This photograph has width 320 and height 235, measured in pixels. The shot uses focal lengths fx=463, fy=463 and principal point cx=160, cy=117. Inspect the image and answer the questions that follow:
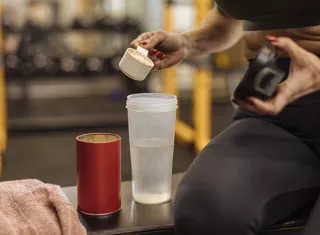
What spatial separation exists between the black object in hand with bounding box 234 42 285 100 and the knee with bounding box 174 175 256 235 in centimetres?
17

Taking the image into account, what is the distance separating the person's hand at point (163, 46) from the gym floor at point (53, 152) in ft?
3.64

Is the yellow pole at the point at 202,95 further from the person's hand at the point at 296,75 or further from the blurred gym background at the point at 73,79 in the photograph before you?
the person's hand at the point at 296,75

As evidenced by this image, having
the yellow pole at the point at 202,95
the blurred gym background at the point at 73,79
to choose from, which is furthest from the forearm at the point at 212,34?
the yellow pole at the point at 202,95

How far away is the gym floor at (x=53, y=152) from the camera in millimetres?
2334

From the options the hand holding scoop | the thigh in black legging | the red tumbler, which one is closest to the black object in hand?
the thigh in black legging

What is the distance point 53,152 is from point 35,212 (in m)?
1.90

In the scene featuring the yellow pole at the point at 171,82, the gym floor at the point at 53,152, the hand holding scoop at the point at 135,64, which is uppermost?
the hand holding scoop at the point at 135,64

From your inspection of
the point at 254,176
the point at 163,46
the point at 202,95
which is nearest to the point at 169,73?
the point at 202,95

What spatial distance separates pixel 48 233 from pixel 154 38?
1.50ft

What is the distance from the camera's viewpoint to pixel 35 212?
0.94 meters

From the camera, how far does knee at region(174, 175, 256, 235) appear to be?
0.73m

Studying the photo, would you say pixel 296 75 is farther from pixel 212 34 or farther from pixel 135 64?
pixel 212 34

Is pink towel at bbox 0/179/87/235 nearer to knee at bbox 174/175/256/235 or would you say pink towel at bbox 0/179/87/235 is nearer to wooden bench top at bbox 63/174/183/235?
wooden bench top at bbox 63/174/183/235

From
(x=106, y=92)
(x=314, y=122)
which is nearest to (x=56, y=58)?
(x=106, y=92)
